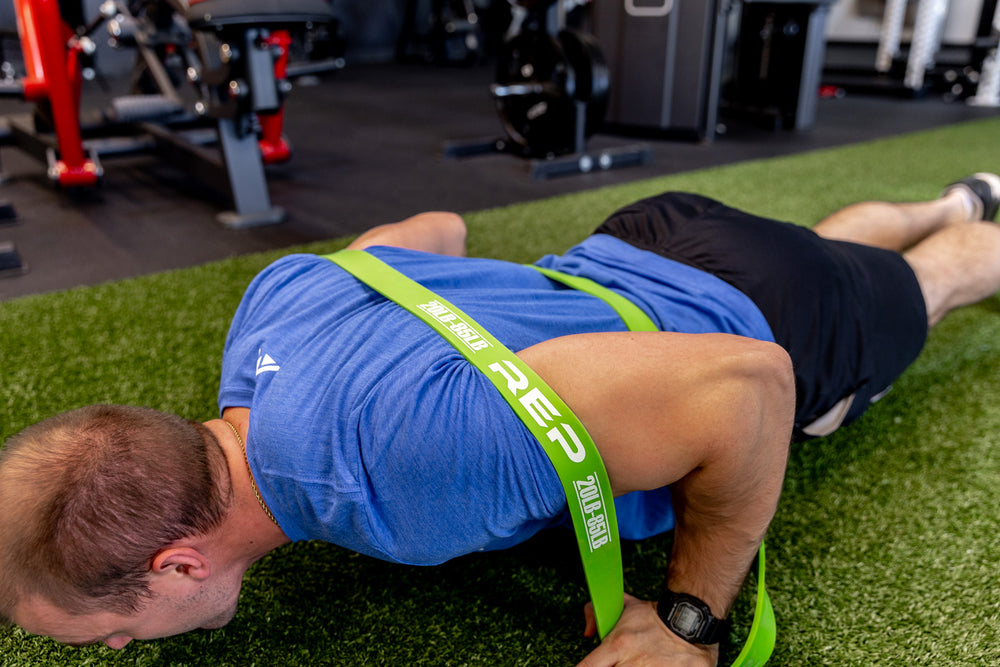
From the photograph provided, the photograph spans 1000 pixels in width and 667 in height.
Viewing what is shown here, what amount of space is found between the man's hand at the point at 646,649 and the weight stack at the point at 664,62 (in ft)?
12.7

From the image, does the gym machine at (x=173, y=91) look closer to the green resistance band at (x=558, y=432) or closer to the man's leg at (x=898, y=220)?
the man's leg at (x=898, y=220)

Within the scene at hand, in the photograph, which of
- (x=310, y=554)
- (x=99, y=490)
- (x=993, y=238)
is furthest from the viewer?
(x=993, y=238)

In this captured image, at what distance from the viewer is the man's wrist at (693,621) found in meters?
0.87

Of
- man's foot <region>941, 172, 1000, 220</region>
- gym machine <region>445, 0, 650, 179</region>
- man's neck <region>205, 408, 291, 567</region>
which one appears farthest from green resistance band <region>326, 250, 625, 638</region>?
gym machine <region>445, 0, 650, 179</region>

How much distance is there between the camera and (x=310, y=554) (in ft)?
3.68

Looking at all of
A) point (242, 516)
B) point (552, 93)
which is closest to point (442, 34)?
point (552, 93)

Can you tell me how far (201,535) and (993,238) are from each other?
1614mm

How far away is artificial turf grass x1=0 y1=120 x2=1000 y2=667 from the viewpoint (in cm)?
95

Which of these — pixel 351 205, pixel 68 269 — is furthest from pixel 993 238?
pixel 68 269

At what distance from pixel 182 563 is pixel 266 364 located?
23 cm

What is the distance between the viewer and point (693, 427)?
0.78 metres

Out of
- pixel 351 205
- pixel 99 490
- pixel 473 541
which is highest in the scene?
pixel 99 490

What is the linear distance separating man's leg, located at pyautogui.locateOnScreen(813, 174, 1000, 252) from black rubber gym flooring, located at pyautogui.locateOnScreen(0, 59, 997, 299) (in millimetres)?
1619

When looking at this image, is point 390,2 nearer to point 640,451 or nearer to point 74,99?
point 74,99
